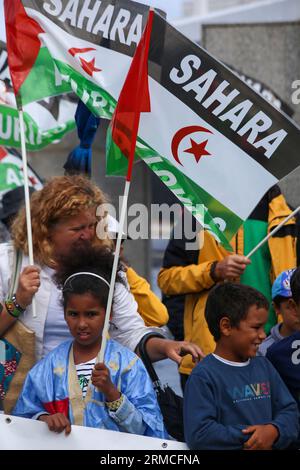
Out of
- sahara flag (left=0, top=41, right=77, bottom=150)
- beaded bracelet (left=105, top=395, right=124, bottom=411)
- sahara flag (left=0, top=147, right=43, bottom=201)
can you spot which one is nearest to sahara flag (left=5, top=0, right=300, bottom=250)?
beaded bracelet (left=105, top=395, right=124, bottom=411)

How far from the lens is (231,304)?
14.0ft

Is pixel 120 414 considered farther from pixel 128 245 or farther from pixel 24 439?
pixel 128 245

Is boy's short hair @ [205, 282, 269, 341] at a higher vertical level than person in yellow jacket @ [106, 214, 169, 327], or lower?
higher

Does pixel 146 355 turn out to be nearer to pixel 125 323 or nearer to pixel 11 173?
pixel 125 323

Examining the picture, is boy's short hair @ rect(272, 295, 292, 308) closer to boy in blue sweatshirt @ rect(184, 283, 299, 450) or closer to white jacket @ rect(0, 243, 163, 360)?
white jacket @ rect(0, 243, 163, 360)

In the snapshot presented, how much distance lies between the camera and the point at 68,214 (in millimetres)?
A: 4805

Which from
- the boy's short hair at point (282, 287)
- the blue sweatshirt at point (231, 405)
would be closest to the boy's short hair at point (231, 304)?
the blue sweatshirt at point (231, 405)

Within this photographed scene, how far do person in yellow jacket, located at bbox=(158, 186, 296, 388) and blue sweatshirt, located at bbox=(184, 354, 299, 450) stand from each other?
127 cm

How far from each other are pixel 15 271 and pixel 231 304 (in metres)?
1.01

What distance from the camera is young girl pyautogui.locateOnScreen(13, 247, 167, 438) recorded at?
13.4 feet

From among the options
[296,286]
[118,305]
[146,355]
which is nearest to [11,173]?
[118,305]

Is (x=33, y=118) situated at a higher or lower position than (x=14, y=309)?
higher

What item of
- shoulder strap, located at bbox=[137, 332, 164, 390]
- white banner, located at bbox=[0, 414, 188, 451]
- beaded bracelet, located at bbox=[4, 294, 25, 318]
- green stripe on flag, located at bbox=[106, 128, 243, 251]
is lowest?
white banner, located at bbox=[0, 414, 188, 451]

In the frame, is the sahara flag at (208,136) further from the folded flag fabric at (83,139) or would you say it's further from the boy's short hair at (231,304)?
the folded flag fabric at (83,139)
